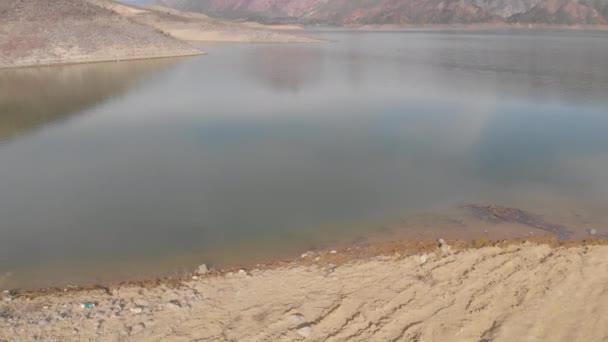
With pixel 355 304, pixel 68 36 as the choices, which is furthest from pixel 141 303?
pixel 68 36

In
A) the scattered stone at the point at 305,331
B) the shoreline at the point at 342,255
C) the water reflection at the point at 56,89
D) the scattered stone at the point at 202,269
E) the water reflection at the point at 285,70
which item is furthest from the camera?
the water reflection at the point at 285,70

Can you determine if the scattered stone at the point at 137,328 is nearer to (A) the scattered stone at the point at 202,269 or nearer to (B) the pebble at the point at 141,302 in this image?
(B) the pebble at the point at 141,302

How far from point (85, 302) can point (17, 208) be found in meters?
4.50

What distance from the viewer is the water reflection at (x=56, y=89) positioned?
17.4 m

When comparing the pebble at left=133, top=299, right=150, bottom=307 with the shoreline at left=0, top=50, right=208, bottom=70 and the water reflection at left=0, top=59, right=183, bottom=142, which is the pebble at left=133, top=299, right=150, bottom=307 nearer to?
the water reflection at left=0, top=59, right=183, bottom=142

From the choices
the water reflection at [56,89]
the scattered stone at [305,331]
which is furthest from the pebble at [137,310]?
the water reflection at [56,89]

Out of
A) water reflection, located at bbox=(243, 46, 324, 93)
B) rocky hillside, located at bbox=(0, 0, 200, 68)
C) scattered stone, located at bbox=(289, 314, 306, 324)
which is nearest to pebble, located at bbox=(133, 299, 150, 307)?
scattered stone, located at bbox=(289, 314, 306, 324)

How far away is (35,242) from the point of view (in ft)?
26.2

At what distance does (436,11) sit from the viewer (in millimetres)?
125938

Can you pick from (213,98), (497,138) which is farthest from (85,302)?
(213,98)

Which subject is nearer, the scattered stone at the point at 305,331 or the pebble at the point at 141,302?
the scattered stone at the point at 305,331

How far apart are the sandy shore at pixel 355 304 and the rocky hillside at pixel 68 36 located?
3261 cm

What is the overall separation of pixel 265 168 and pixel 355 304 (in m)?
6.09

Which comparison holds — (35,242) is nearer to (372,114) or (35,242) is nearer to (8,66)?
(372,114)
